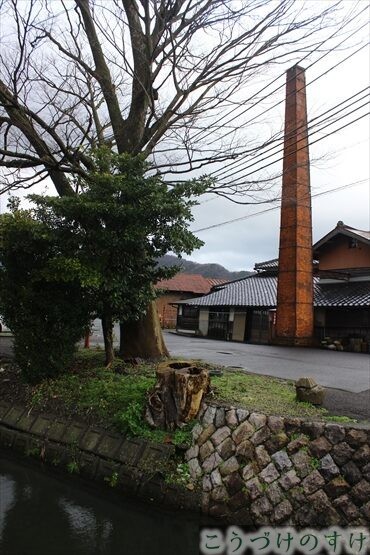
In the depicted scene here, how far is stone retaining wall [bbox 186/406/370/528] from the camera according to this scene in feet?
15.6

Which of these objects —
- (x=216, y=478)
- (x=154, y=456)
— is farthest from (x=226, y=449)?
(x=154, y=456)

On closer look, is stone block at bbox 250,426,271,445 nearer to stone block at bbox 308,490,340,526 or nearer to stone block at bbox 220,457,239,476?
stone block at bbox 220,457,239,476

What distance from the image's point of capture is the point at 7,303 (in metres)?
8.27

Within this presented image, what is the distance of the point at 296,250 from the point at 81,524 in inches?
789

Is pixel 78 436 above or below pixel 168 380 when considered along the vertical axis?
below

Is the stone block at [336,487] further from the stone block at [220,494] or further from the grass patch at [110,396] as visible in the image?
the grass patch at [110,396]

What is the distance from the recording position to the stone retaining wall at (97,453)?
552 centimetres

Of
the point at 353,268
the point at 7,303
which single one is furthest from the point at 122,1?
the point at 353,268

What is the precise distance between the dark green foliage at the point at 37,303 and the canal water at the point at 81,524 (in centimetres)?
248

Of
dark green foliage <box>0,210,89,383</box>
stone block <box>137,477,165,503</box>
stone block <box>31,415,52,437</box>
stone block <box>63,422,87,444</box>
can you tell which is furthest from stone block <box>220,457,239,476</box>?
dark green foliage <box>0,210,89,383</box>

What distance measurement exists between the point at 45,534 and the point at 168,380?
2.38m

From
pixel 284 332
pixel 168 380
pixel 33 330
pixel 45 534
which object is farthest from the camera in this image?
pixel 284 332

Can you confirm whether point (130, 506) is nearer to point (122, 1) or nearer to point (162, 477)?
point (162, 477)

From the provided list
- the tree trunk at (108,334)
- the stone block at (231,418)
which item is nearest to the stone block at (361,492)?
the stone block at (231,418)
